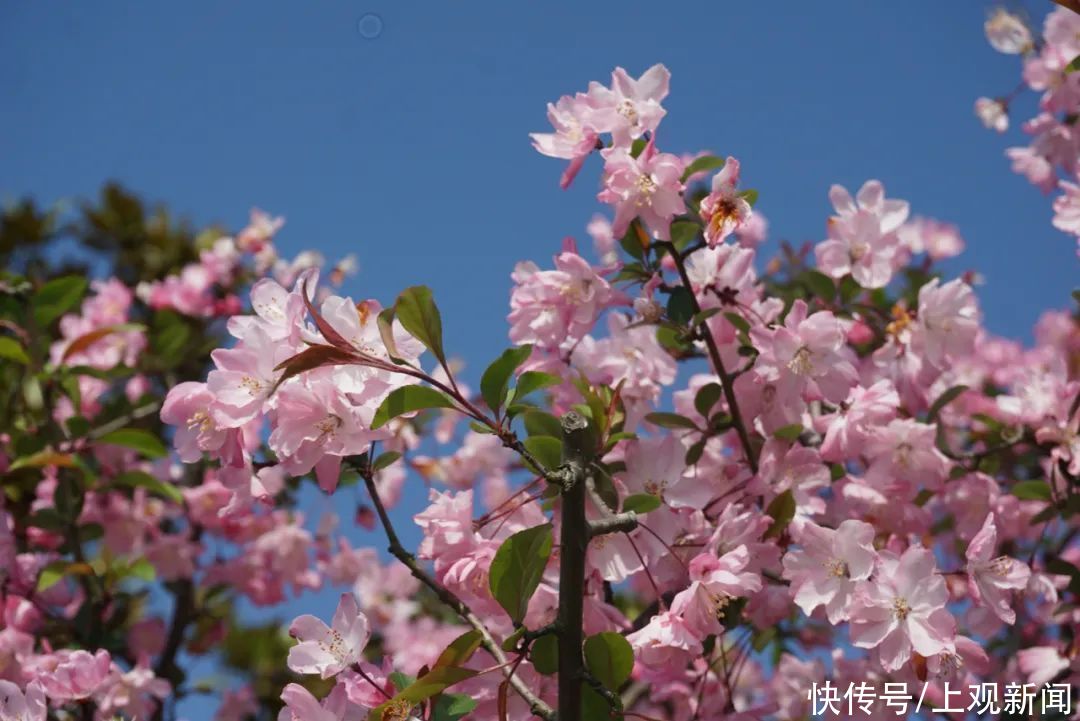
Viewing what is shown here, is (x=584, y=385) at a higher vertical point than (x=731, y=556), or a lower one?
higher

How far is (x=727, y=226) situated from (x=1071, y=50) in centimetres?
141

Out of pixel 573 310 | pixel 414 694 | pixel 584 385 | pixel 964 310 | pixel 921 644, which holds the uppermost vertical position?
pixel 964 310

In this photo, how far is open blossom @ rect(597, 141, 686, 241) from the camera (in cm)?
173

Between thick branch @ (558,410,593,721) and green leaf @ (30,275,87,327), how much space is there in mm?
1676

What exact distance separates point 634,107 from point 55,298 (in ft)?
5.08

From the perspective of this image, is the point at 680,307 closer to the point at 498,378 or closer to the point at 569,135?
the point at 569,135

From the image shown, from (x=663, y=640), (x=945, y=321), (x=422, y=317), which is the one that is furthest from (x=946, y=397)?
(x=422, y=317)

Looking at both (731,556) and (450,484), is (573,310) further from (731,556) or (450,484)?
(450,484)

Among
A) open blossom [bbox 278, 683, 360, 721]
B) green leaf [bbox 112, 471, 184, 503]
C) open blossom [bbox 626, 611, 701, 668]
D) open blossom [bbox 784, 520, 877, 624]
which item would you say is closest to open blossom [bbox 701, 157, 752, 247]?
open blossom [bbox 784, 520, 877, 624]

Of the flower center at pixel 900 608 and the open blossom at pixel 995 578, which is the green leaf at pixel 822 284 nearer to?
the open blossom at pixel 995 578

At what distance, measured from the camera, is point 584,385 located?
179cm

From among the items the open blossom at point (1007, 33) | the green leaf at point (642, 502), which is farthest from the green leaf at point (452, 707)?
the open blossom at point (1007, 33)

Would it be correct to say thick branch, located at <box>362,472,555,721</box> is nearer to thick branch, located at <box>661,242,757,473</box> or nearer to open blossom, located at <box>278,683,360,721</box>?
open blossom, located at <box>278,683,360,721</box>

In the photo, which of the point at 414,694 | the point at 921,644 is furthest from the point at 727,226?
the point at 414,694
